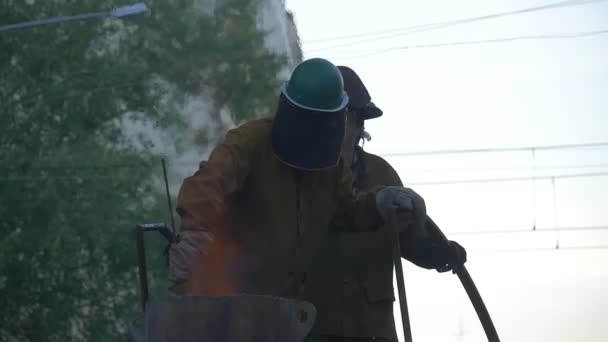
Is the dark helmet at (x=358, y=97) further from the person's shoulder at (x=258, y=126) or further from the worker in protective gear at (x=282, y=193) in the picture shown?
the person's shoulder at (x=258, y=126)

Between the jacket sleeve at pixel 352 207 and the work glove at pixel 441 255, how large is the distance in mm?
340

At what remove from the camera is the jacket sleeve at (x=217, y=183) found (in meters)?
4.00

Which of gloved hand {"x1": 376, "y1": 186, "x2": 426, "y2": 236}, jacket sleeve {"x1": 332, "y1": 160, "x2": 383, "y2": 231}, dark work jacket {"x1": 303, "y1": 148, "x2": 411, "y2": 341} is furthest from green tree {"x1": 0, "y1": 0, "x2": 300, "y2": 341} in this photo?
Answer: gloved hand {"x1": 376, "y1": 186, "x2": 426, "y2": 236}

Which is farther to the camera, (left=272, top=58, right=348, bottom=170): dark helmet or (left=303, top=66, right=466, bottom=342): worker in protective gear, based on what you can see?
(left=303, top=66, right=466, bottom=342): worker in protective gear

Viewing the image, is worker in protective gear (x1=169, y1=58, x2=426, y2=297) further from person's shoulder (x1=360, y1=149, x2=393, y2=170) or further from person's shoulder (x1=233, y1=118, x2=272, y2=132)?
person's shoulder (x1=360, y1=149, x2=393, y2=170)

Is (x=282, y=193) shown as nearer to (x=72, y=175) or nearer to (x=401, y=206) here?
(x=401, y=206)

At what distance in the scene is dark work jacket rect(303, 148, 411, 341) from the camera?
522 cm

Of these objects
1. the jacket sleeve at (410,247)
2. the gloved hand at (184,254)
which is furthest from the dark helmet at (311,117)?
the jacket sleeve at (410,247)

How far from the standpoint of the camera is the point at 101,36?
69.5 feet

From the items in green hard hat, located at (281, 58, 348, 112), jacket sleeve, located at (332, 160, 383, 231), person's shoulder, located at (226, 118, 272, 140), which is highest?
green hard hat, located at (281, 58, 348, 112)

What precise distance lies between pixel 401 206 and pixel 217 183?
83cm

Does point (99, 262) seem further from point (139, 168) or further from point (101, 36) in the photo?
point (101, 36)

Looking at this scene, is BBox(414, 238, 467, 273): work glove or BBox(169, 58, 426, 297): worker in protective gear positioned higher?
BBox(169, 58, 426, 297): worker in protective gear

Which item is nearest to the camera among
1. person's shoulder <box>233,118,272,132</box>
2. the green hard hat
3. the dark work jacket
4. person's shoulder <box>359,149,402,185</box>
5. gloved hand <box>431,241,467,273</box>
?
the green hard hat
